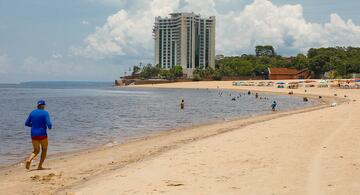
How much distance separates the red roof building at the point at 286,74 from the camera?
153 m

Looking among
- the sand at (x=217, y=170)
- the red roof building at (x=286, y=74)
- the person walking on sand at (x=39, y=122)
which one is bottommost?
the sand at (x=217, y=170)

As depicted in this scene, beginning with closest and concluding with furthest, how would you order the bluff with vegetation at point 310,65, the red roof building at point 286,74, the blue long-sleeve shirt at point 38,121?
the blue long-sleeve shirt at point 38,121, the bluff with vegetation at point 310,65, the red roof building at point 286,74

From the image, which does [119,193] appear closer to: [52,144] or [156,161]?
[156,161]

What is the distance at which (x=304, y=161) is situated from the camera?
11664mm

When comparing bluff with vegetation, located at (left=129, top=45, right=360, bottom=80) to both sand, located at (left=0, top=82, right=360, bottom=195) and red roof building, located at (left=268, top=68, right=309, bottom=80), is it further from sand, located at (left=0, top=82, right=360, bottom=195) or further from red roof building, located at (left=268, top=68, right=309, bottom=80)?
sand, located at (left=0, top=82, right=360, bottom=195)

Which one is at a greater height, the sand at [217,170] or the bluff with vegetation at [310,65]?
the bluff with vegetation at [310,65]

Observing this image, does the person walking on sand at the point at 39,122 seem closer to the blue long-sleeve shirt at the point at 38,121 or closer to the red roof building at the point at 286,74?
the blue long-sleeve shirt at the point at 38,121

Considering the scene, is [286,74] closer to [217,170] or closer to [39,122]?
[39,122]

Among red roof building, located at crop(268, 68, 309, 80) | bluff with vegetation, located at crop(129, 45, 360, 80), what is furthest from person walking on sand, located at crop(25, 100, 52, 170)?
red roof building, located at crop(268, 68, 309, 80)

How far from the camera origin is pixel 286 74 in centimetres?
15362

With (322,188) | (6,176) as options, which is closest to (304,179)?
(322,188)

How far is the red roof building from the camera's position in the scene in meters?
153

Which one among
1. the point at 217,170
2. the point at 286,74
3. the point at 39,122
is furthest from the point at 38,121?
the point at 286,74

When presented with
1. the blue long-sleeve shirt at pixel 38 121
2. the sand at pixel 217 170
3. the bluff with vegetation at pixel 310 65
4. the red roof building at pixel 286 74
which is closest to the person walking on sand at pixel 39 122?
the blue long-sleeve shirt at pixel 38 121
